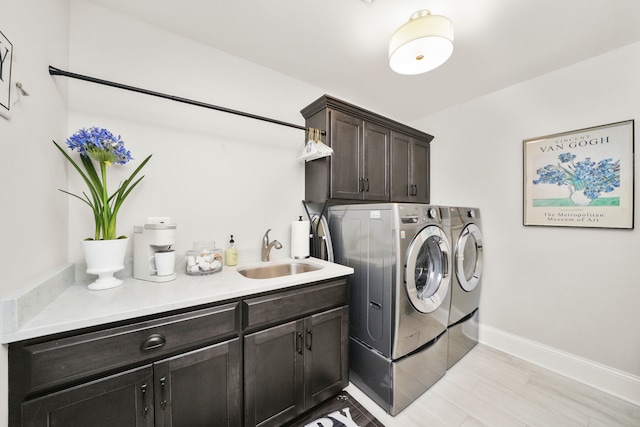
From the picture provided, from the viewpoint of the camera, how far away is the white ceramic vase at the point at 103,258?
3.80ft

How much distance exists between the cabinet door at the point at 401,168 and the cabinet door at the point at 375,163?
107 millimetres

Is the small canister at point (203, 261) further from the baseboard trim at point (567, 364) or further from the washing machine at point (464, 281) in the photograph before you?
the baseboard trim at point (567, 364)

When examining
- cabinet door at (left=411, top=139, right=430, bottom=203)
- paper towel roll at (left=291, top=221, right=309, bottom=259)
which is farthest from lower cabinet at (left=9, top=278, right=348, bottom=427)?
cabinet door at (left=411, top=139, right=430, bottom=203)

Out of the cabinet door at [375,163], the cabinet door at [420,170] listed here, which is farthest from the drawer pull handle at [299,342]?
the cabinet door at [420,170]

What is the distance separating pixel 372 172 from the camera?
7.82ft

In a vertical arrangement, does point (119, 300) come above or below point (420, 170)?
below

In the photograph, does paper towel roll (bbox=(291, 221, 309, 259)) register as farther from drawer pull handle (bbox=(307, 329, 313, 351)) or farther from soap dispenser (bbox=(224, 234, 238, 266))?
drawer pull handle (bbox=(307, 329, 313, 351))

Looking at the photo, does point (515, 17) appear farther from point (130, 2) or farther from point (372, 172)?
point (130, 2)

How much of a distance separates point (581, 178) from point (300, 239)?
2.51m

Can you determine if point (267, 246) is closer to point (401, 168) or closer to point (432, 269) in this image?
point (432, 269)

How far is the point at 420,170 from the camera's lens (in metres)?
2.91

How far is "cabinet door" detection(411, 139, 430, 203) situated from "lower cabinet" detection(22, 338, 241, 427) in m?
2.53

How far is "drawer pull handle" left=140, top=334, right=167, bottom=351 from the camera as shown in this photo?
3.29 feet

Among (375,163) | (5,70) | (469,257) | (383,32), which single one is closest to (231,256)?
(5,70)
